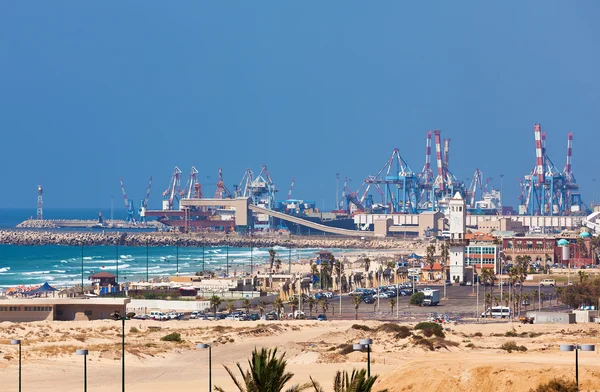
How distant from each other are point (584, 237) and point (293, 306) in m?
55.3

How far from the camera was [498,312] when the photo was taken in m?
63.3

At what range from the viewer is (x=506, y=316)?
206 ft

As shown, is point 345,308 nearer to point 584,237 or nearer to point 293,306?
point 293,306

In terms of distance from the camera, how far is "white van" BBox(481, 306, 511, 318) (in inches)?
2475

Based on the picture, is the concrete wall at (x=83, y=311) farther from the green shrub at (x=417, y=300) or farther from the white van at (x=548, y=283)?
the white van at (x=548, y=283)

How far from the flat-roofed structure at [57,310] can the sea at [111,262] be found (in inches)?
922

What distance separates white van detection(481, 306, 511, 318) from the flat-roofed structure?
58.8 ft

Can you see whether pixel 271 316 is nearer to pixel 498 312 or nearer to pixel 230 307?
pixel 230 307

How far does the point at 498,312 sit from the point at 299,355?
22542mm

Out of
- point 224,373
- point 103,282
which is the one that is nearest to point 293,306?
point 103,282

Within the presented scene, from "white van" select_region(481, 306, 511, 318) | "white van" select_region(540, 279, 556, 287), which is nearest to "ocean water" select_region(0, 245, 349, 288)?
"white van" select_region(540, 279, 556, 287)

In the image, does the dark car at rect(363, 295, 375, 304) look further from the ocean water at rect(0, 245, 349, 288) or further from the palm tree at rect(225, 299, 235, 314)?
the ocean water at rect(0, 245, 349, 288)

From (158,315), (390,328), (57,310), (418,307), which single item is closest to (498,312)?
(418,307)

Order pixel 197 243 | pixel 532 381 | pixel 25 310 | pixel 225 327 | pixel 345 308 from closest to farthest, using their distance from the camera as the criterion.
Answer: pixel 532 381 < pixel 225 327 < pixel 25 310 < pixel 345 308 < pixel 197 243
